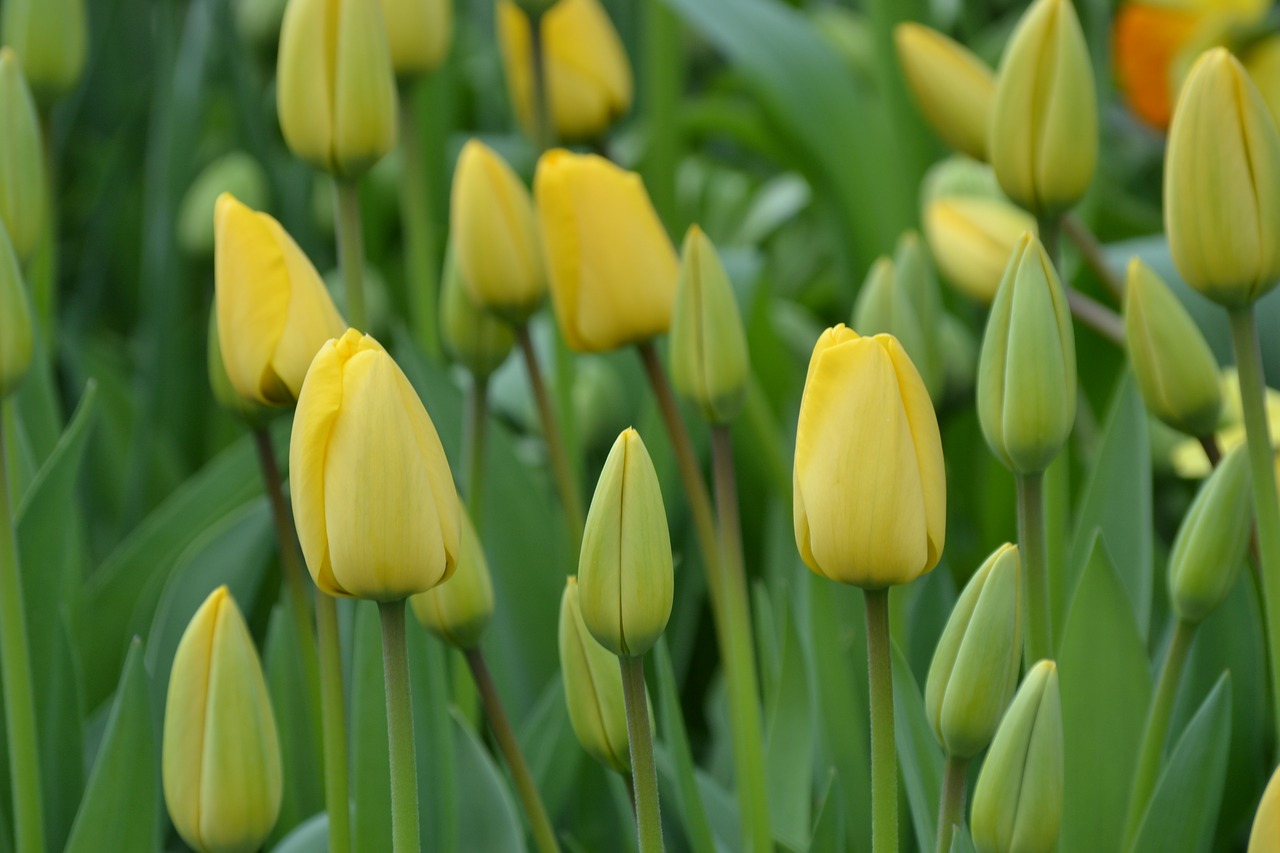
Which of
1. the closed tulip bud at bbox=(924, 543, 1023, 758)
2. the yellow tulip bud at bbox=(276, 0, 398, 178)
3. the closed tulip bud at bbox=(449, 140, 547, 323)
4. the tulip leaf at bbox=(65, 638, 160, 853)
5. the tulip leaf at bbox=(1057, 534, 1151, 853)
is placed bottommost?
the tulip leaf at bbox=(1057, 534, 1151, 853)

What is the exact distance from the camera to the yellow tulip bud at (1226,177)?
44 cm

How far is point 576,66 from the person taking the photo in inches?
31.8

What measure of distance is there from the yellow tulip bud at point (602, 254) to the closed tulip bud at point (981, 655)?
0.72 feet

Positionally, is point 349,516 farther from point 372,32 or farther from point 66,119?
point 66,119

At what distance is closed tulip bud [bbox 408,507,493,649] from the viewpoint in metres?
0.49

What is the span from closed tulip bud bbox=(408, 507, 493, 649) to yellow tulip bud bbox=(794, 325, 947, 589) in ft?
0.48

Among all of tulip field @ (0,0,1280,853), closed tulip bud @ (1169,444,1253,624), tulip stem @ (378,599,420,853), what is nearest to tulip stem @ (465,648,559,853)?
tulip field @ (0,0,1280,853)

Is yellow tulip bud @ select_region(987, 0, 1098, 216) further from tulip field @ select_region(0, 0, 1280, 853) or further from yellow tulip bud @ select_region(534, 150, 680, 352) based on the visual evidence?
yellow tulip bud @ select_region(534, 150, 680, 352)

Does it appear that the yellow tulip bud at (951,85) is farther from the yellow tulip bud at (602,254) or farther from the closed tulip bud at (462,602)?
the closed tulip bud at (462,602)

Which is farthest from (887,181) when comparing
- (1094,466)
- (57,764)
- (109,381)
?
(57,764)

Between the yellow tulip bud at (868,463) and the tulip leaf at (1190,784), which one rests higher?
the yellow tulip bud at (868,463)

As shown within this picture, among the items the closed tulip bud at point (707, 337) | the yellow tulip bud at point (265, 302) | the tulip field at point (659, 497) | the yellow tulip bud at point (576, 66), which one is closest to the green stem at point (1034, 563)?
the tulip field at point (659, 497)

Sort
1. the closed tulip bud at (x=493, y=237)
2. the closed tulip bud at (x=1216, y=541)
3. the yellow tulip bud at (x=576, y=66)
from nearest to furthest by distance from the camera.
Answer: the closed tulip bud at (x=1216, y=541)
the closed tulip bud at (x=493, y=237)
the yellow tulip bud at (x=576, y=66)

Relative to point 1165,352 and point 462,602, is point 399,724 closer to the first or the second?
point 462,602
